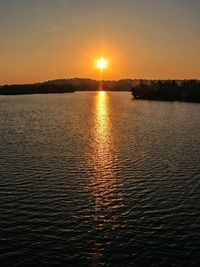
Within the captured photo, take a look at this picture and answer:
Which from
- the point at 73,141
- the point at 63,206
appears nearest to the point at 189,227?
the point at 63,206

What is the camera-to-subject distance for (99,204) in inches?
1842

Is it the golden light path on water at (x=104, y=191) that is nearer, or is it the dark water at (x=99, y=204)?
the dark water at (x=99, y=204)

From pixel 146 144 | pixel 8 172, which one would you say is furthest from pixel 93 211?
pixel 146 144

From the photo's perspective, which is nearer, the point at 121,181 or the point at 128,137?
the point at 121,181

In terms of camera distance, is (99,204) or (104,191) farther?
(104,191)

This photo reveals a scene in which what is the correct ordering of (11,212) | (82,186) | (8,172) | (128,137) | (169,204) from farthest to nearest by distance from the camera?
(128,137)
(8,172)
(82,186)
(169,204)
(11,212)

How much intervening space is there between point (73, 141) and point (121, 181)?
1539 inches

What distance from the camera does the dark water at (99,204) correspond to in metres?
34.5

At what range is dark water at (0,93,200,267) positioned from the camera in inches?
1357

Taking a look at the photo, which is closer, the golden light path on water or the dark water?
the dark water

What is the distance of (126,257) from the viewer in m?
33.8

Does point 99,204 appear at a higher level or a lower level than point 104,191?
lower

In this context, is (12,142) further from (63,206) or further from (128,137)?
(63,206)

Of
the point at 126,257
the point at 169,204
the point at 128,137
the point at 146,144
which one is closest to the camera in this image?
the point at 126,257
